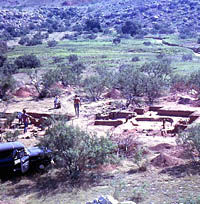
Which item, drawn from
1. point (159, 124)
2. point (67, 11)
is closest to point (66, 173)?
point (159, 124)

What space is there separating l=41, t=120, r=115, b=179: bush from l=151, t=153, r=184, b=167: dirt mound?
140 centimetres

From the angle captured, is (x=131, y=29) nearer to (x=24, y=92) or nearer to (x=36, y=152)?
(x=24, y=92)

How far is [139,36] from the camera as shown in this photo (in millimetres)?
67062

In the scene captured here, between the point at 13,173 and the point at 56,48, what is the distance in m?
45.5

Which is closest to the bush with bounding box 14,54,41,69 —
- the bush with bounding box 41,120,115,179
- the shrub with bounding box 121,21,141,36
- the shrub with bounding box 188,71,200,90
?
the shrub with bounding box 188,71,200,90

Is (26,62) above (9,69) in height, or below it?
above

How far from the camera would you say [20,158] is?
11188mm

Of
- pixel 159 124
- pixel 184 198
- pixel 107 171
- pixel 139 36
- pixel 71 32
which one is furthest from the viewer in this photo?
pixel 71 32

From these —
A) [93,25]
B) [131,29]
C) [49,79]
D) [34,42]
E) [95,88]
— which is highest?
[93,25]

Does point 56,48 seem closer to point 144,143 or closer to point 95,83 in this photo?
point 95,83

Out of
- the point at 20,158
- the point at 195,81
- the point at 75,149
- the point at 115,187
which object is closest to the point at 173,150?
the point at 115,187

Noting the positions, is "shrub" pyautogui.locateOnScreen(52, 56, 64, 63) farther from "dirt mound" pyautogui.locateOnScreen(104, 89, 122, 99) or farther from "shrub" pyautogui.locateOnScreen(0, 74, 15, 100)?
"dirt mound" pyautogui.locateOnScreen(104, 89, 122, 99)

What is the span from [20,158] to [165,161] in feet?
14.5

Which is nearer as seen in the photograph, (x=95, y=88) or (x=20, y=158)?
(x=20, y=158)
